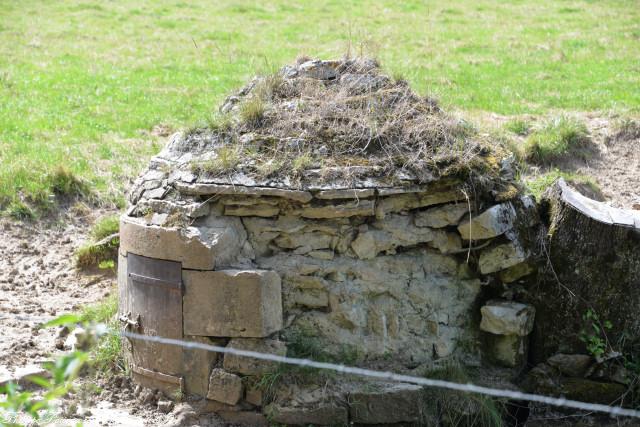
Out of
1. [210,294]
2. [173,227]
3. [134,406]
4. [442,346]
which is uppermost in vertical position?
[173,227]

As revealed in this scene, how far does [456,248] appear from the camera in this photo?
258 inches

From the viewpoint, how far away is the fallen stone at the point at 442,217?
6438 mm

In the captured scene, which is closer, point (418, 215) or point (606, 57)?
point (418, 215)

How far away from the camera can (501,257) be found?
6.49 meters

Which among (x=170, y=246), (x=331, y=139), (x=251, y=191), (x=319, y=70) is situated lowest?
(x=170, y=246)

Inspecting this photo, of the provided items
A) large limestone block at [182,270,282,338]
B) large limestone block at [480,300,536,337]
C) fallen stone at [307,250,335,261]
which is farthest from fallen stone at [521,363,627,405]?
large limestone block at [182,270,282,338]

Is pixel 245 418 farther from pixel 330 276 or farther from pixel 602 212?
pixel 602 212

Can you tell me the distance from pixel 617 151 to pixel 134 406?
6.36m

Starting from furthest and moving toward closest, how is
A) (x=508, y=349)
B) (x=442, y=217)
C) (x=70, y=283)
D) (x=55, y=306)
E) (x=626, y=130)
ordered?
(x=626, y=130)
(x=70, y=283)
(x=55, y=306)
(x=508, y=349)
(x=442, y=217)

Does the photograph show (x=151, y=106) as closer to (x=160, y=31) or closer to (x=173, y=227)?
(x=160, y=31)

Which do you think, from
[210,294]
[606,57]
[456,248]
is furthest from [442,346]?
[606,57]

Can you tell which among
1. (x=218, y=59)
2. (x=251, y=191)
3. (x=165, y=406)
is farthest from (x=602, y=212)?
(x=218, y=59)

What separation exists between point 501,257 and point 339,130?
1.52 metres

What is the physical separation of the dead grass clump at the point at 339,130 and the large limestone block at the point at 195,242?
0.42m
